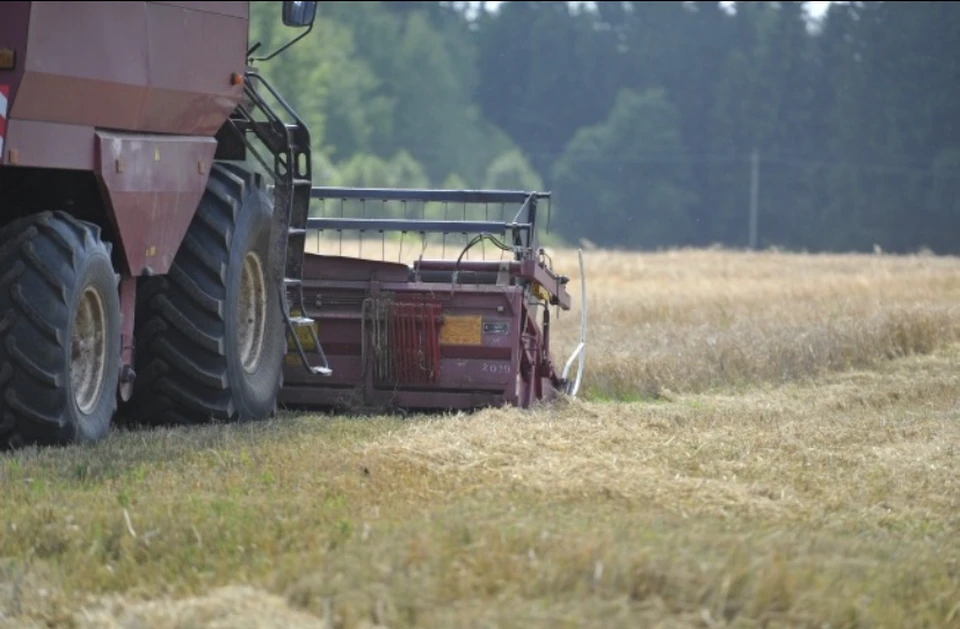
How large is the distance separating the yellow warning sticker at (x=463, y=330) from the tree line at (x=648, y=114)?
1696 inches

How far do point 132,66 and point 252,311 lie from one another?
7.51 ft

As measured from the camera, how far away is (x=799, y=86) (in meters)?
75.4

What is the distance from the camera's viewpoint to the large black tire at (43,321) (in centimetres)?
782

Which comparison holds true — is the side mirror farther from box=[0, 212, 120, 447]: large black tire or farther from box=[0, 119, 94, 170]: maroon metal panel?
box=[0, 212, 120, 447]: large black tire

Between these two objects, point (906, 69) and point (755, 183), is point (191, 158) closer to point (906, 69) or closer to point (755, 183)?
point (906, 69)

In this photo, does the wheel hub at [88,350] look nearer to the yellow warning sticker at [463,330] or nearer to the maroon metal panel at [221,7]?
the maroon metal panel at [221,7]

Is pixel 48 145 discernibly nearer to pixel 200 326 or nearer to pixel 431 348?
pixel 200 326

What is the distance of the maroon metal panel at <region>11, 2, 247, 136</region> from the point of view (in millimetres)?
7582

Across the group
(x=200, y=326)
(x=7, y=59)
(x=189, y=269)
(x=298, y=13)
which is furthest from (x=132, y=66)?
(x=200, y=326)

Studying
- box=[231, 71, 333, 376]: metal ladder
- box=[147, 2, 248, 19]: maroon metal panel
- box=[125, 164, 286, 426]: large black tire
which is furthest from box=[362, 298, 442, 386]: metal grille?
box=[147, 2, 248, 19]: maroon metal panel

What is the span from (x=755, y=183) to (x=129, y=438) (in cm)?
6870

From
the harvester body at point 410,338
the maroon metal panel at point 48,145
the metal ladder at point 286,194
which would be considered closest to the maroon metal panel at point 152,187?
the maroon metal panel at point 48,145

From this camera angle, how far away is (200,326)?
9367mm

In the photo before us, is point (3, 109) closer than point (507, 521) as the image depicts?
No
